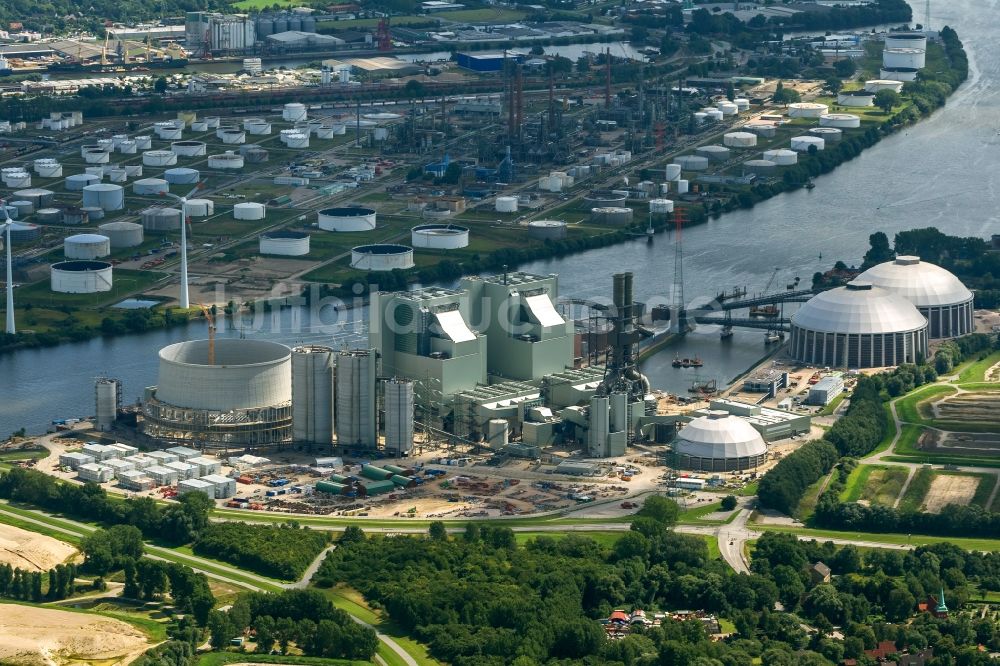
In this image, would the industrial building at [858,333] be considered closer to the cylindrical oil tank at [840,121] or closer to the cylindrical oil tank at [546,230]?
the cylindrical oil tank at [546,230]

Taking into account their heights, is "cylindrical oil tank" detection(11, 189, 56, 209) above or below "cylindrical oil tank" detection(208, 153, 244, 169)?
below

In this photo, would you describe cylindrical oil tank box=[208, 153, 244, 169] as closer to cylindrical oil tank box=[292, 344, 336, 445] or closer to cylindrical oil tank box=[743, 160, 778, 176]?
cylindrical oil tank box=[743, 160, 778, 176]

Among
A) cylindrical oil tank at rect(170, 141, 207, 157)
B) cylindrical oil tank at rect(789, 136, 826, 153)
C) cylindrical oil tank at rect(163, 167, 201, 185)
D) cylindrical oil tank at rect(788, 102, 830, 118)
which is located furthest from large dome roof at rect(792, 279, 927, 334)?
cylindrical oil tank at rect(788, 102, 830, 118)

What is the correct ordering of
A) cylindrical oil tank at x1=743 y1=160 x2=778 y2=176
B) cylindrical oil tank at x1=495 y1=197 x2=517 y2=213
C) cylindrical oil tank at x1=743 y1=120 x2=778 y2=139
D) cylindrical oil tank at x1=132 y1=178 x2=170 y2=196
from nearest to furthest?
cylindrical oil tank at x1=495 y1=197 x2=517 y2=213, cylindrical oil tank at x1=132 y1=178 x2=170 y2=196, cylindrical oil tank at x1=743 y1=160 x2=778 y2=176, cylindrical oil tank at x1=743 y1=120 x2=778 y2=139

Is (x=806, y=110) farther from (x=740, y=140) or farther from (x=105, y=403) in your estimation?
(x=105, y=403)

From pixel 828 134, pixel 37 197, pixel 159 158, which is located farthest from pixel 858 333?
pixel 828 134

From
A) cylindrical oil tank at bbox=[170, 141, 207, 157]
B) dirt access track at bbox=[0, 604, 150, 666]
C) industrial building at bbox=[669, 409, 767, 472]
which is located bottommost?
dirt access track at bbox=[0, 604, 150, 666]

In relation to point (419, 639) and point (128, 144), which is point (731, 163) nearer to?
point (128, 144)

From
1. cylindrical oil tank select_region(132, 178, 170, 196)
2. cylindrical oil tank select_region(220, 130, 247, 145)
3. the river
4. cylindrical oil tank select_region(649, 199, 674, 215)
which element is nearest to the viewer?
the river
